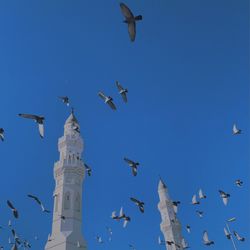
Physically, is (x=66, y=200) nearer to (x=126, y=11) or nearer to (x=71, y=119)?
(x=71, y=119)

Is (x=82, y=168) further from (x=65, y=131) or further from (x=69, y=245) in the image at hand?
(x=69, y=245)

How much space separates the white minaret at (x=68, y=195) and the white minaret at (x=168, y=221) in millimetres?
15644

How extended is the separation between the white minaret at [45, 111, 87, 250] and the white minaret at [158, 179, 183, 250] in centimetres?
→ 1564

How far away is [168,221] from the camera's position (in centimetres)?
4634

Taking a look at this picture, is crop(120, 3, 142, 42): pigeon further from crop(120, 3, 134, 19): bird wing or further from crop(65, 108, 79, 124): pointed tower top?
crop(65, 108, 79, 124): pointed tower top

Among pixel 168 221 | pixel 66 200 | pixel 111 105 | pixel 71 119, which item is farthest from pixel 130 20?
pixel 168 221

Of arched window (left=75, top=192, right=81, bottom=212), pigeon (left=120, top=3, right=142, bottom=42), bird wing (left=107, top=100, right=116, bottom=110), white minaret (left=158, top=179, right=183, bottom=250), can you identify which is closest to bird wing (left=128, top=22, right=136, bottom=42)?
pigeon (left=120, top=3, right=142, bottom=42)

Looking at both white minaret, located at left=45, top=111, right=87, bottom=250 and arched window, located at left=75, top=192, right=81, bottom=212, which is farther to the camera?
arched window, located at left=75, top=192, right=81, bottom=212

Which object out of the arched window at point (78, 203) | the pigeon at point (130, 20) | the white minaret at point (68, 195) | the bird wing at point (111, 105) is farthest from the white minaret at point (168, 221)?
the pigeon at point (130, 20)

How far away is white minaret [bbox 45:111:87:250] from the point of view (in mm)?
30844

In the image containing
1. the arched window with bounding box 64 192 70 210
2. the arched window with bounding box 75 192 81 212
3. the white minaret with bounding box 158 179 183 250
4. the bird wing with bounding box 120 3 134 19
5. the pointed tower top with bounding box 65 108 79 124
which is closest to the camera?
the bird wing with bounding box 120 3 134 19

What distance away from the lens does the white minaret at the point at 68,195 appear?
101 ft

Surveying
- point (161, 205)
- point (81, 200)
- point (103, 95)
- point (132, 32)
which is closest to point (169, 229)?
point (161, 205)

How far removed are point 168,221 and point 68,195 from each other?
1793 cm
